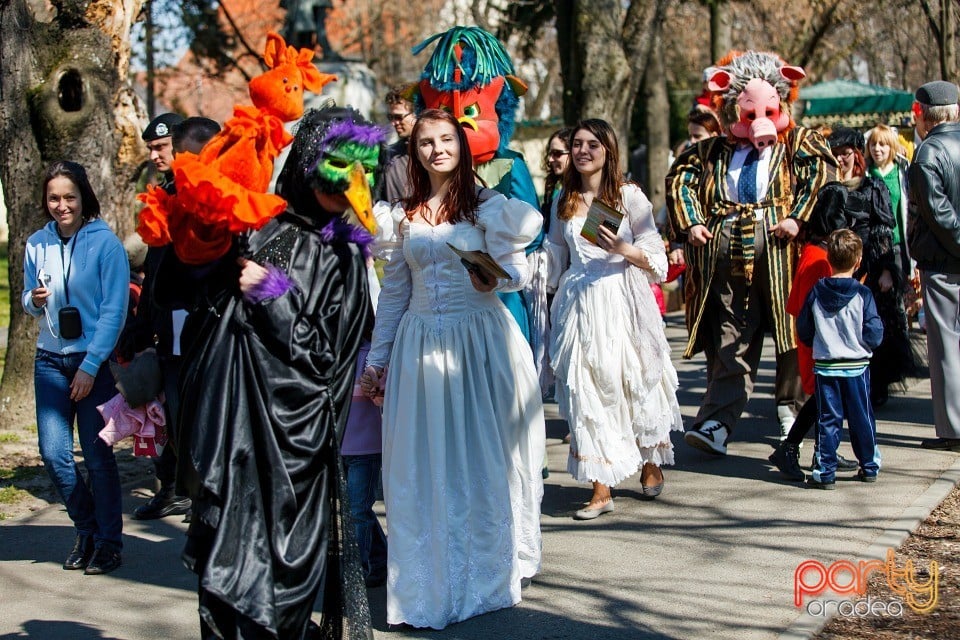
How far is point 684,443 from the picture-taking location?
25.1 ft

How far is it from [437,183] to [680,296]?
995 cm

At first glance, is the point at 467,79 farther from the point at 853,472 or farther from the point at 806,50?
the point at 806,50

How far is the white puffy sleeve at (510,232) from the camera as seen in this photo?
4762 millimetres

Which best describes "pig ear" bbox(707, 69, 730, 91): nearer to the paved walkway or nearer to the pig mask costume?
the pig mask costume

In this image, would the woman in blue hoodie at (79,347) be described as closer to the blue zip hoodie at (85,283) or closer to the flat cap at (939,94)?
the blue zip hoodie at (85,283)

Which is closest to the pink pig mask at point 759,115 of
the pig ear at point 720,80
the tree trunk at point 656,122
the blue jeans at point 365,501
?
the pig ear at point 720,80

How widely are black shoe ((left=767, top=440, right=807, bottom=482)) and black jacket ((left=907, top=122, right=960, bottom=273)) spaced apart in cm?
156

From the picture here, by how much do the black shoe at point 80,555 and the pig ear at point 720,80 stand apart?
445 cm

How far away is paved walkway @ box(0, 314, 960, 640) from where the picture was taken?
4590 millimetres

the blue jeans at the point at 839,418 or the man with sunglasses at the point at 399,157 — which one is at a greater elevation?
the man with sunglasses at the point at 399,157

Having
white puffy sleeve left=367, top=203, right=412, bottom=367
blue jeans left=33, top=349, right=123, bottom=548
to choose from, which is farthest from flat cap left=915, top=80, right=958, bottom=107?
blue jeans left=33, top=349, right=123, bottom=548

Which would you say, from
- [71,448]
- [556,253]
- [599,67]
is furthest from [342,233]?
[599,67]

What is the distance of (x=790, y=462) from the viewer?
6473mm

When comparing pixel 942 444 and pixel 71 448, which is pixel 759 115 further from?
pixel 71 448
